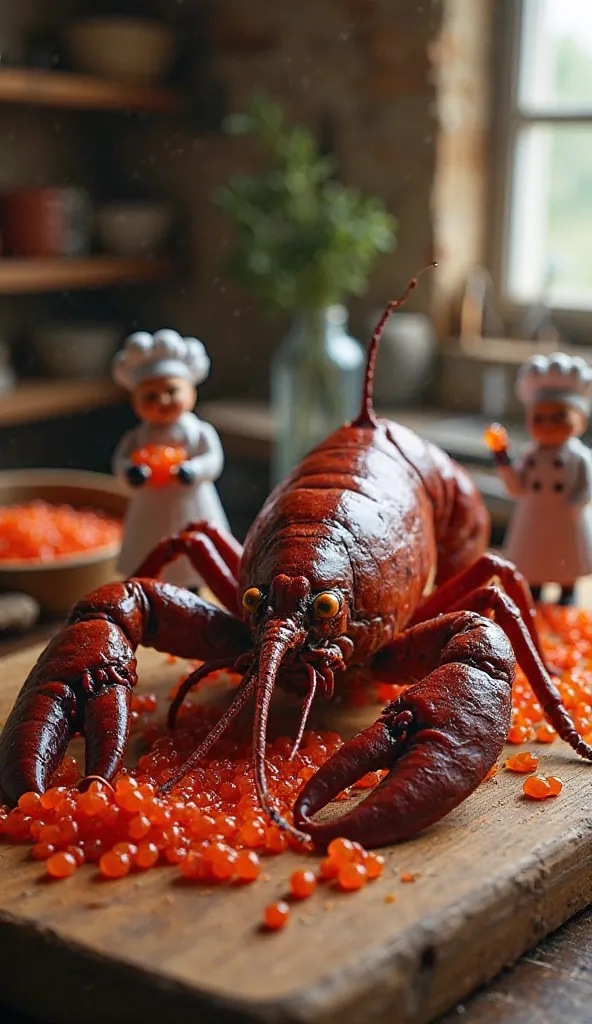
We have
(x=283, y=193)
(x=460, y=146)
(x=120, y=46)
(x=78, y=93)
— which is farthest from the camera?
(x=120, y=46)

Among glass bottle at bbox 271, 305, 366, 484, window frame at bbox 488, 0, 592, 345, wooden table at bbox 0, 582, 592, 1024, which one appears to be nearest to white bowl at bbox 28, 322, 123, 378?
glass bottle at bbox 271, 305, 366, 484

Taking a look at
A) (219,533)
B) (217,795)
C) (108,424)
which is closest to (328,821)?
(217,795)

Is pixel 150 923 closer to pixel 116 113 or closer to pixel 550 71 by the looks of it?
pixel 550 71

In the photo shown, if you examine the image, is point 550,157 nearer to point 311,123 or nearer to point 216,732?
point 311,123

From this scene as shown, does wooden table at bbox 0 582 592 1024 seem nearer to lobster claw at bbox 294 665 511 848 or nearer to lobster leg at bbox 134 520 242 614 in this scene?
lobster claw at bbox 294 665 511 848

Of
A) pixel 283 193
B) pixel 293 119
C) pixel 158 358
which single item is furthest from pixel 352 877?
pixel 293 119

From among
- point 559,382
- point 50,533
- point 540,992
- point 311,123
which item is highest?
point 311,123
